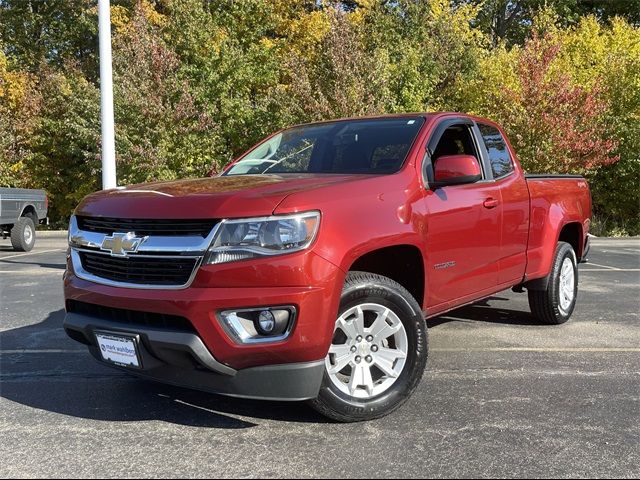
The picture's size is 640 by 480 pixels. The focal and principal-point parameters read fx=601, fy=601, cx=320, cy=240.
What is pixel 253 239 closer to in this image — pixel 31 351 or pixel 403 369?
pixel 403 369

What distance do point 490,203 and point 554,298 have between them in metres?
1.69

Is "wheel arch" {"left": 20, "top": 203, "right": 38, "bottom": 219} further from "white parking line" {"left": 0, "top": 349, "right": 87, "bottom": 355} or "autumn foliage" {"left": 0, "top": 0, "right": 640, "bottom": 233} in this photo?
"white parking line" {"left": 0, "top": 349, "right": 87, "bottom": 355}

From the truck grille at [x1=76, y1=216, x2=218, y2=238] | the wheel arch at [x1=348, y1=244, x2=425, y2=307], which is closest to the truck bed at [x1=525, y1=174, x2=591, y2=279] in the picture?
the wheel arch at [x1=348, y1=244, x2=425, y2=307]

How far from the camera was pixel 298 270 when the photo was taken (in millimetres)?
2955

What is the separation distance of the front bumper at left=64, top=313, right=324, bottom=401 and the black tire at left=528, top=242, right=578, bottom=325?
3.26 metres

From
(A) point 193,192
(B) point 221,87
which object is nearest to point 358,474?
(A) point 193,192

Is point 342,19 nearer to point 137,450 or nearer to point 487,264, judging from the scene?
point 487,264

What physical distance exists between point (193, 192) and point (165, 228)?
0.29m

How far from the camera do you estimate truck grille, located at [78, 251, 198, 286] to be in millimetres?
3045

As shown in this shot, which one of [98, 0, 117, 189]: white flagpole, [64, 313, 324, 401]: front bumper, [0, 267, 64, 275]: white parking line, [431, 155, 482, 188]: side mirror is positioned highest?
[98, 0, 117, 189]: white flagpole

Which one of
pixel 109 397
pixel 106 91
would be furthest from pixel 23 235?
pixel 109 397

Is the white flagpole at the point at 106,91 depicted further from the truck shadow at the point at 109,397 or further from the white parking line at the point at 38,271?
the truck shadow at the point at 109,397

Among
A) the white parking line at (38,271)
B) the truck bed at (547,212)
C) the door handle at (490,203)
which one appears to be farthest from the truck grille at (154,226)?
the white parking line at (38,271)

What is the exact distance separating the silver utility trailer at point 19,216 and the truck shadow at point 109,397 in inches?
342
